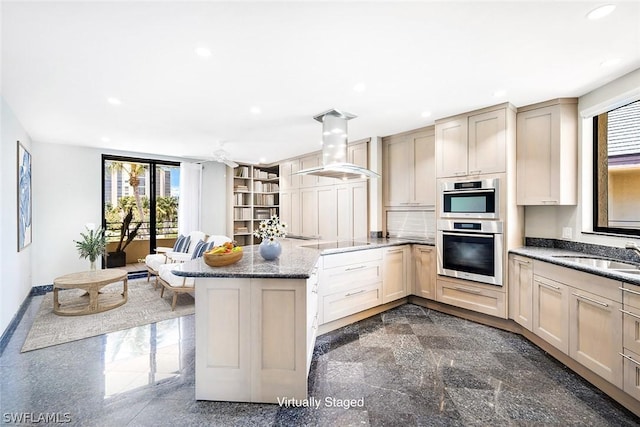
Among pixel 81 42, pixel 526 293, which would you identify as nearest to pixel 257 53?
pixel 81 42

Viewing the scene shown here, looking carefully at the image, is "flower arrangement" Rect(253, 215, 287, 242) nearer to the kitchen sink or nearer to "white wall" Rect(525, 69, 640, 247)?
the kitchen sink

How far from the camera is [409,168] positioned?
13.9ft

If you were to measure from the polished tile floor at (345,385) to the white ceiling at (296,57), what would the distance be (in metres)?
2.50

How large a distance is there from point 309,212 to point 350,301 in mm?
2635

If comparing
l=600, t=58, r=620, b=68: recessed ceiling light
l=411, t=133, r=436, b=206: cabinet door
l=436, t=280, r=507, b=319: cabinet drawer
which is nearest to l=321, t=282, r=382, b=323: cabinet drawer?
l=436, t=280, r=507, b=319: cabinet drawer

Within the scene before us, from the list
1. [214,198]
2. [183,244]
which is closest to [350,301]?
[183,244]

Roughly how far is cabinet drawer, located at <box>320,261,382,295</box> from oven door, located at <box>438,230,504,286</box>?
2.79 feet

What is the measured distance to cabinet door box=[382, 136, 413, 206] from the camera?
13.9 ft

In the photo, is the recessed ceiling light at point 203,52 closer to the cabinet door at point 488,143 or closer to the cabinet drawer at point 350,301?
the cabinet drawer at point 350,301

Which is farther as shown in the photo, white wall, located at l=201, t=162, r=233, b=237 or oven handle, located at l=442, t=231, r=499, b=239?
white wall, located at l=201, t=162, r=233, b=237

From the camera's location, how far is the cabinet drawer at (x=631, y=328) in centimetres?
182

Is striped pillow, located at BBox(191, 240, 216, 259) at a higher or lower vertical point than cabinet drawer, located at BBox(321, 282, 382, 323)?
higher

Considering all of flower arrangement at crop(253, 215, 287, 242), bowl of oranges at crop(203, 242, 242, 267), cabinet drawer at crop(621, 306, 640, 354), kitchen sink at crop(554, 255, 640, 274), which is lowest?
cabinet drawer at crop(621, 306, 640, 354)

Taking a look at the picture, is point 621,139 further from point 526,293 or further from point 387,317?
point 387,317
